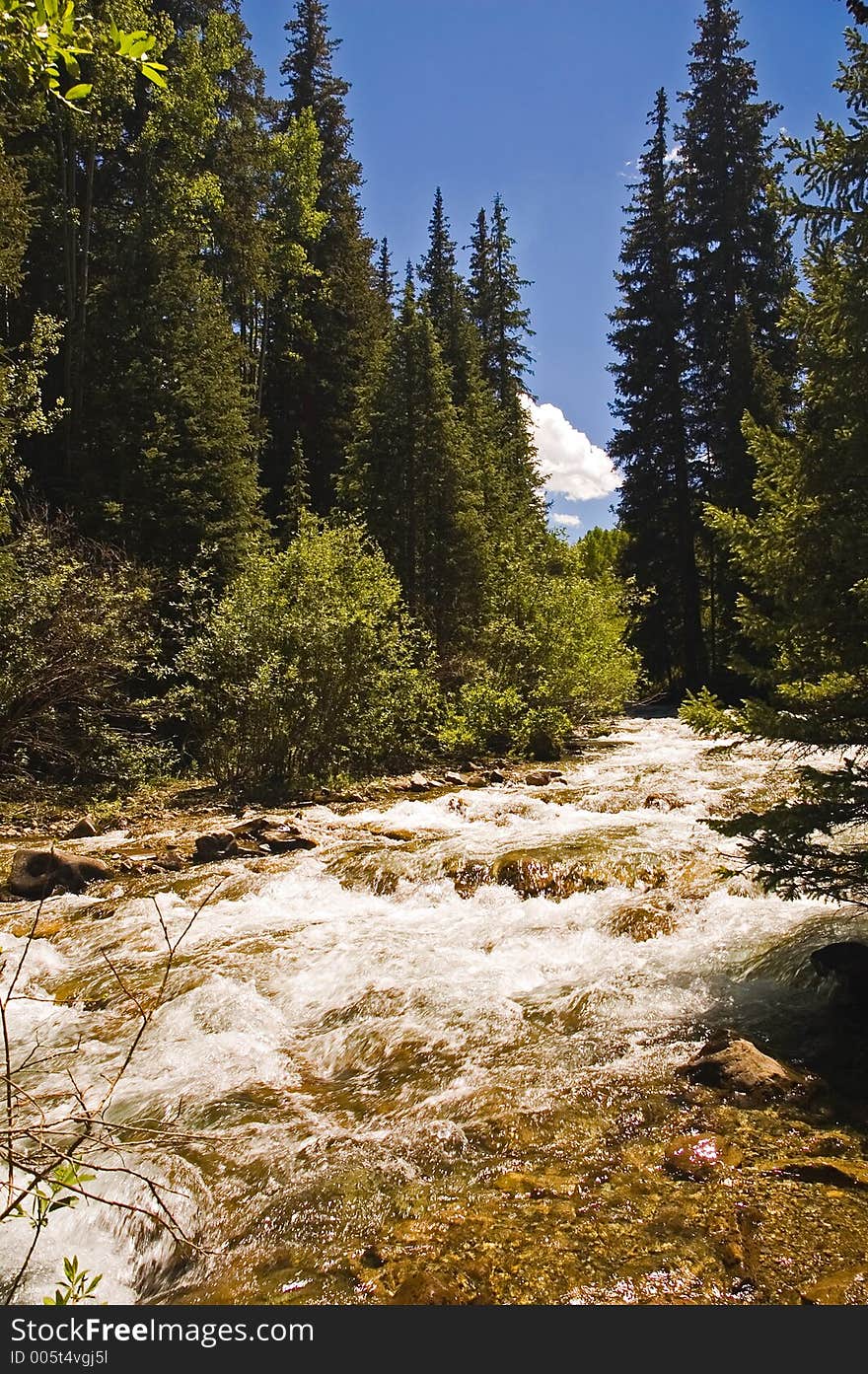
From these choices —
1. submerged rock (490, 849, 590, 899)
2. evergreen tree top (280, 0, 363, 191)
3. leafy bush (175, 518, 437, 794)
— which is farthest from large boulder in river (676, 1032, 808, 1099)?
evergreen tree top (280, 0, 363, 191)

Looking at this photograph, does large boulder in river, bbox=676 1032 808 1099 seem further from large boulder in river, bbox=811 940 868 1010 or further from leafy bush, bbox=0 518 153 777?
leafy bush, bbox=0 518 153 777

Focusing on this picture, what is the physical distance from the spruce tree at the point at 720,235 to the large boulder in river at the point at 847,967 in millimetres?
24138

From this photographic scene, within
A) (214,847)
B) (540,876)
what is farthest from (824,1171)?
(214,847)

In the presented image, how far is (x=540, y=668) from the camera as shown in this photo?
1858cm

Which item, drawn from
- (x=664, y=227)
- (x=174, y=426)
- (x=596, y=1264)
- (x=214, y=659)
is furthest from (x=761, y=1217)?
(x=664, y=227)

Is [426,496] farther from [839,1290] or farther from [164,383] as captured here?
[839,1290]

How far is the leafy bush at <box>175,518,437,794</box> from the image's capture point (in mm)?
13195

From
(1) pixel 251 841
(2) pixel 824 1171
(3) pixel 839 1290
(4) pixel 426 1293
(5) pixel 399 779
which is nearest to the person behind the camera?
(3) pixel 839 1290

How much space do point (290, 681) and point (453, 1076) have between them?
9178 mm

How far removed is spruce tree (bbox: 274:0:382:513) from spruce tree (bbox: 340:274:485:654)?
9.72 meters

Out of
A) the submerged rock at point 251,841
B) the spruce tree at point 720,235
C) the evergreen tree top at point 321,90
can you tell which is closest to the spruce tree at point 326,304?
the evergreen tree top at point 321,90

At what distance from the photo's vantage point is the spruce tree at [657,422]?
2955 centimetres

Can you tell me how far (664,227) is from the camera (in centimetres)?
3006

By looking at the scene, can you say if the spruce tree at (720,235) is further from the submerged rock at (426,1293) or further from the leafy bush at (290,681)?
the submerged rock at (426,1293)
